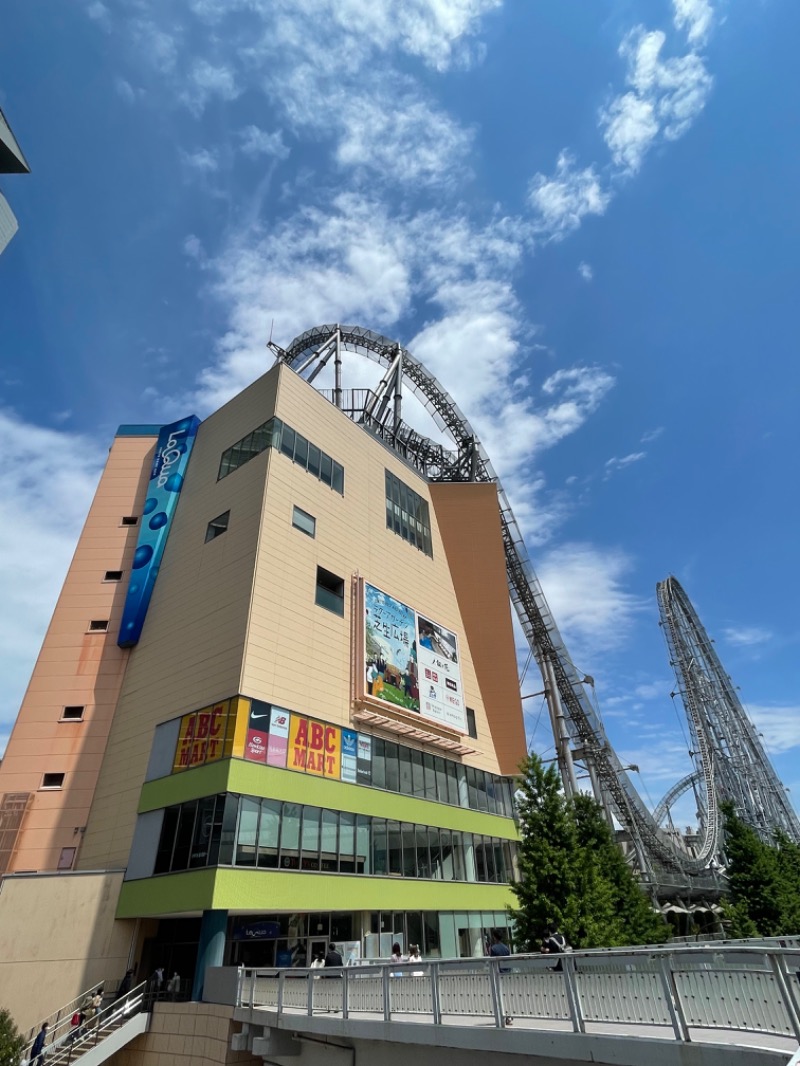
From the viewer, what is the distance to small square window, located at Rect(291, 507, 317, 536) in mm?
32625

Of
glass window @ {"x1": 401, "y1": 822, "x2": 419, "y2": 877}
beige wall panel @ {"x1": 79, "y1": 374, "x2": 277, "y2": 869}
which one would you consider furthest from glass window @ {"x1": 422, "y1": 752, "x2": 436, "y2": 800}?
beige wall panel @ {"x1": 79, "y1": 374, "x2": 277, "y2": 869}

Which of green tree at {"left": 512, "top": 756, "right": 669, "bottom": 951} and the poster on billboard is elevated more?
the poster on billboard

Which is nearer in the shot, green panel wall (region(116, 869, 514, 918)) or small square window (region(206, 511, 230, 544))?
green panel wall (region(116, 869, 514, 918))

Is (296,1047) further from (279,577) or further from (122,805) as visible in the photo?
(279,577)

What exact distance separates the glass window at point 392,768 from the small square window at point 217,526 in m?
14.7

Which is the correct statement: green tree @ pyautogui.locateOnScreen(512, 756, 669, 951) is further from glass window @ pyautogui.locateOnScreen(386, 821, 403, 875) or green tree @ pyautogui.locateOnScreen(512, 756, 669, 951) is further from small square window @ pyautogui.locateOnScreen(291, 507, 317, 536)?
small square window @ pyautogui.locateOnScreen(291, 507, 317, 536)

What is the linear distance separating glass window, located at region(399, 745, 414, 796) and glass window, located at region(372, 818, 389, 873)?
2.80 m

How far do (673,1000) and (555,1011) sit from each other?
8.10 ft

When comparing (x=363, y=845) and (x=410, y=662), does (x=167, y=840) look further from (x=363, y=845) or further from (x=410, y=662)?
(x=410, y=662)

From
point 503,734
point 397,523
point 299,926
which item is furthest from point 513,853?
point 397,523

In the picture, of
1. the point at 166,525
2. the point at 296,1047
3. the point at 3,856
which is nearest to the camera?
the point at 296,1047

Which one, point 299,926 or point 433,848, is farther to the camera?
point 433,848

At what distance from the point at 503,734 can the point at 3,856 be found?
96.8ft

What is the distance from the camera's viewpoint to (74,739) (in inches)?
1240
